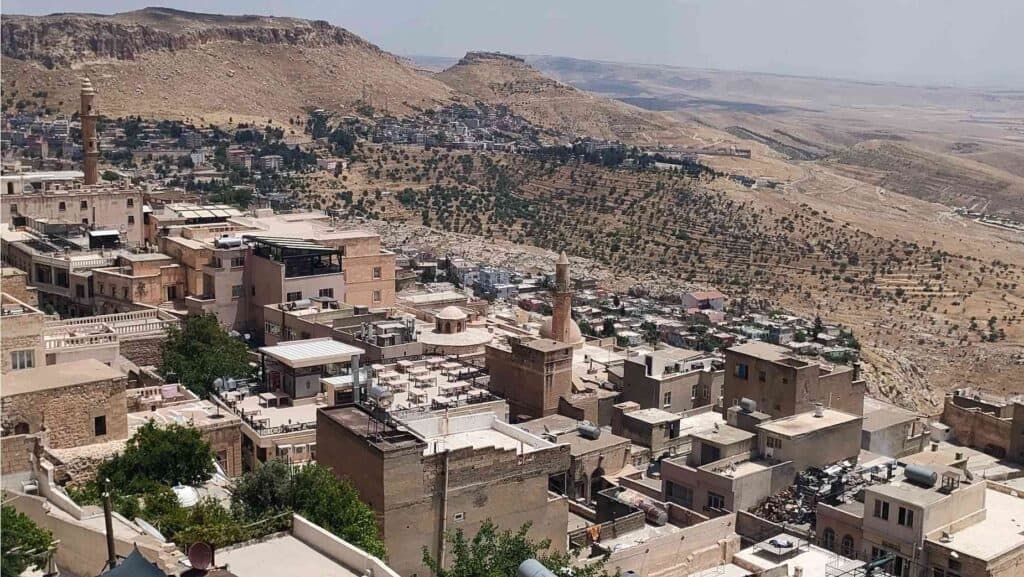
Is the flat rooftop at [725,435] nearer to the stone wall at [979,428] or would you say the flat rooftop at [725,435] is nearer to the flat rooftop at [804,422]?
the flat rooftop at [804,422]

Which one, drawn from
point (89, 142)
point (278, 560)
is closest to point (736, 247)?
point (89, 142)

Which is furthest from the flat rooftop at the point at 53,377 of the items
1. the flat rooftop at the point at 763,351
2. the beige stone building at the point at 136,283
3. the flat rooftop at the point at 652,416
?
the flat rooftop at the point at 763,351

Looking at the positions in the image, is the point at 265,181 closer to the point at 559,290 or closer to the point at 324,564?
the point at 559,290

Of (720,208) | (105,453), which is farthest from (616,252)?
(105,453)

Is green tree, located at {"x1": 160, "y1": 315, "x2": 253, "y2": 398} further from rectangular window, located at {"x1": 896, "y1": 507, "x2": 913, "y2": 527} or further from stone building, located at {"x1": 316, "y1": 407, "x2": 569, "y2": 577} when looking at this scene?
rectangular window, located at {"x1": 896, "y1": 507, "x2": 913, "y2": 527}

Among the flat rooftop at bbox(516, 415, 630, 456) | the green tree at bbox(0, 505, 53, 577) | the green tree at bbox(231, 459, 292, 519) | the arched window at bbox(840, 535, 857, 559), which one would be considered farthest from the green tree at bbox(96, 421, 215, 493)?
the arched window at bbox(840, 535, 857, 559)

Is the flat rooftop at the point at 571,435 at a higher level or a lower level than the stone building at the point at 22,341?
lower
